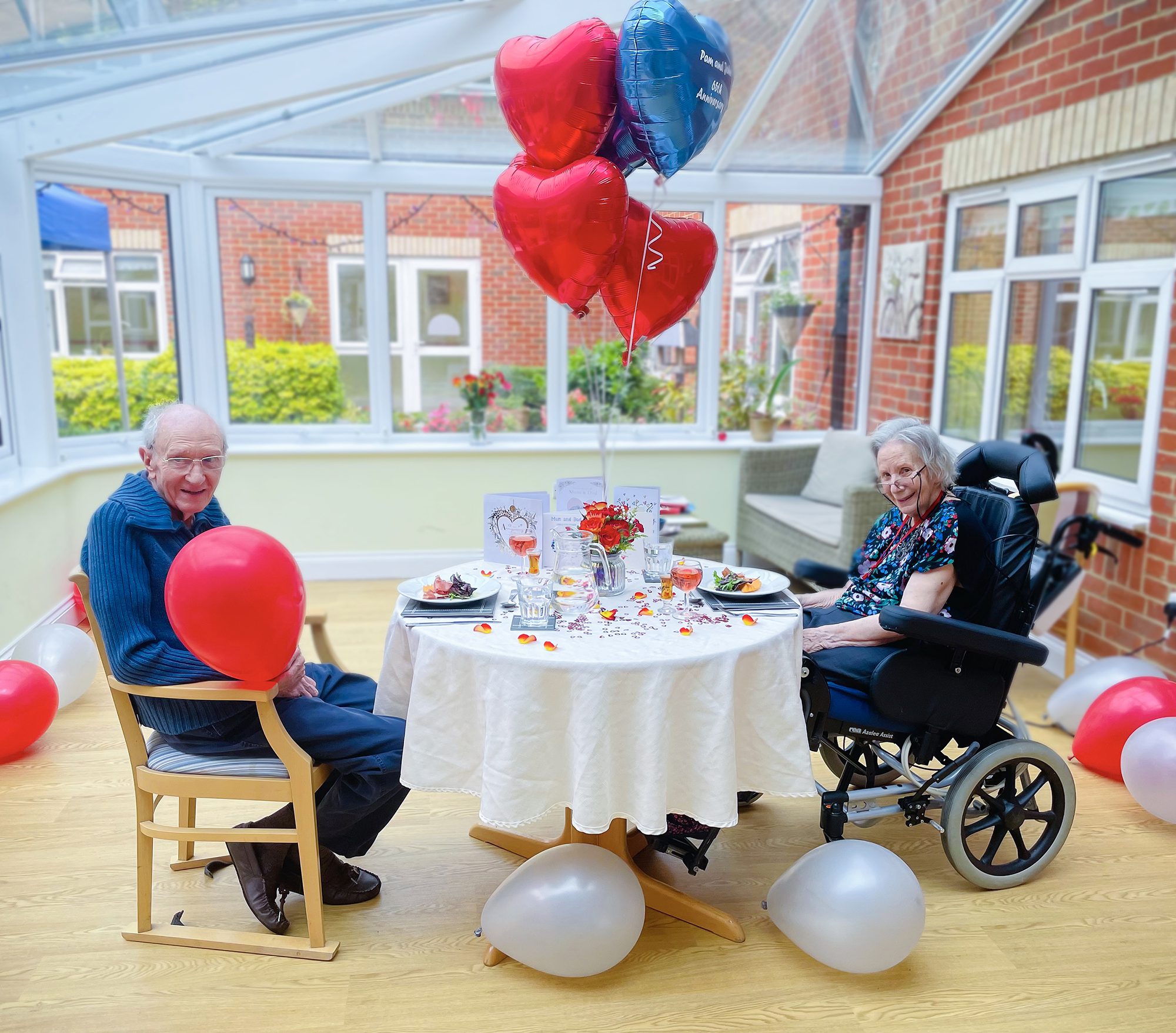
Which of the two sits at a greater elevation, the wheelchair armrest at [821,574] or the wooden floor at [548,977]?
the wheelchair armrest at [821,574]

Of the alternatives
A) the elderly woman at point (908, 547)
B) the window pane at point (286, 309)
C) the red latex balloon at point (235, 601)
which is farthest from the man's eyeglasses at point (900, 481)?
the window pane at point (286, 309)

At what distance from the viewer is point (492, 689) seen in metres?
2.00

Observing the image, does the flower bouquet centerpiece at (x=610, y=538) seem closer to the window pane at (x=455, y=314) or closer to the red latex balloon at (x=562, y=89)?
the red latex balloon at (x=562, y=89)

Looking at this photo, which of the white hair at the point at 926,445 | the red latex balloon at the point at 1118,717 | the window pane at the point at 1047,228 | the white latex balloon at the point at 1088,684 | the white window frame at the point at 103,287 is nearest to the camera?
the white hair at the point at 926,445

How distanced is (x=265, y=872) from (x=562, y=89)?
6.35 feet

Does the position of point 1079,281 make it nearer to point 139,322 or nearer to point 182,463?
point 182,463

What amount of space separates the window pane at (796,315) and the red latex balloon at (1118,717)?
9.54ft

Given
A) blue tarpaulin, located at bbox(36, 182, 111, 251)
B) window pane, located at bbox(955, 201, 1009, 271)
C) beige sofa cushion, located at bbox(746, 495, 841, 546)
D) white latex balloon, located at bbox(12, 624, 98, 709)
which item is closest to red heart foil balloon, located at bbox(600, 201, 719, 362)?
beige sofa cushion, located at bbox(746, 495, 841, 546)

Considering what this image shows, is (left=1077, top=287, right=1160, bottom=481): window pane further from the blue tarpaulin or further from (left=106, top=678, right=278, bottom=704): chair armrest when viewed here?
the blue tarpaulin

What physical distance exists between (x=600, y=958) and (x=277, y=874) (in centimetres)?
79

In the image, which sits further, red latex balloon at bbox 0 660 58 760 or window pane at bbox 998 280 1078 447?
window pane at bbox 998 280 1078 447

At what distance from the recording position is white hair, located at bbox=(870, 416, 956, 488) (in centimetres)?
244

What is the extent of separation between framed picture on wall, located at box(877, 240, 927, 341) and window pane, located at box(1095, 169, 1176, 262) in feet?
4.26

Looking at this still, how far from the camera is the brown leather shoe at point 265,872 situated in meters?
2.24
